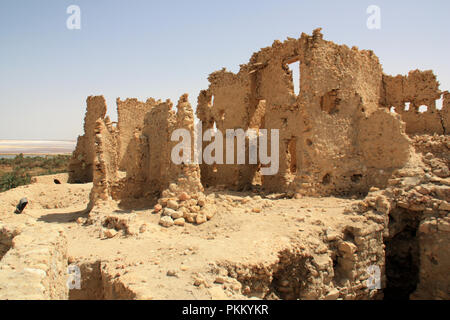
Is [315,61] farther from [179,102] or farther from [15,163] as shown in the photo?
[15,163]

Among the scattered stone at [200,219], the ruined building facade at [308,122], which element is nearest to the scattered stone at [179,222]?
the scattered stone at [200,219]

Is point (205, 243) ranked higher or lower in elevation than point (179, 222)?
lower

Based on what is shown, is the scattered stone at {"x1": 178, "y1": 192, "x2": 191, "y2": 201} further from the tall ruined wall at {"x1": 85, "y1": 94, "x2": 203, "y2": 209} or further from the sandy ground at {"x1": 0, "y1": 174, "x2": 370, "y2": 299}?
the sandy ground at {"x1": 0, "y1": 174, "x2": 370, "y2": 299}

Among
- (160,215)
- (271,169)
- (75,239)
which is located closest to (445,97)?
(271,169)

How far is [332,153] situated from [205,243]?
666cm

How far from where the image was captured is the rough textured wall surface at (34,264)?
13.2 ft

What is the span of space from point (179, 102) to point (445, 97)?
10.7m

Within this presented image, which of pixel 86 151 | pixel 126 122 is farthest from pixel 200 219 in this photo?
pixel 126 122

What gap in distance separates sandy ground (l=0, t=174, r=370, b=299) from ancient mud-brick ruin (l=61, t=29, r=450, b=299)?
59 centimetres

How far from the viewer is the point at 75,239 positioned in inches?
315

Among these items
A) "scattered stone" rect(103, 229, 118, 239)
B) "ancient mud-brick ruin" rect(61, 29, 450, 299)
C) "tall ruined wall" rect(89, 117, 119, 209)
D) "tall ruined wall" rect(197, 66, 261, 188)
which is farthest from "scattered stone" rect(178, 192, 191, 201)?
"tall ruined wall" rect(197, 66, 261, 188)

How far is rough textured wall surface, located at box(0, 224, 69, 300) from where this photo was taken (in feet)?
13.2

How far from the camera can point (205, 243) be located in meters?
7.23

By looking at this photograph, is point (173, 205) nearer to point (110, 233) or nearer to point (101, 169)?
point (110, 233)
